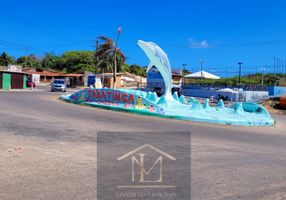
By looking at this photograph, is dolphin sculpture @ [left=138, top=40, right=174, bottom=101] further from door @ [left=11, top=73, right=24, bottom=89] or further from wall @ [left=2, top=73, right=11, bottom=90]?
door @ [left=11, top=73, right=24, bottom=89]

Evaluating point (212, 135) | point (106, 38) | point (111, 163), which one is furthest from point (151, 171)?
point (106, 38)

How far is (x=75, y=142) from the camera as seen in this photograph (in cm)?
986

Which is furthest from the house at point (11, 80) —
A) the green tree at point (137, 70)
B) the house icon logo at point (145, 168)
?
the green tree at point (137, 70)

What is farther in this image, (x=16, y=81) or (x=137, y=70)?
(x=137, y=70)

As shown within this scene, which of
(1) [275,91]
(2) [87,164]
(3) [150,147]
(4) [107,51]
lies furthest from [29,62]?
(2) [87,164]

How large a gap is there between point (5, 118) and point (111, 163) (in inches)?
343

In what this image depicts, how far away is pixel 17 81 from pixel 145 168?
48.1 m

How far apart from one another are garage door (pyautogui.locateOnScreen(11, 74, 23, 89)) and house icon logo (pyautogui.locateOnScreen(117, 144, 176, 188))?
147ft

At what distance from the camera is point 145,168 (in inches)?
277

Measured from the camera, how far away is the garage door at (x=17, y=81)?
1986 inches

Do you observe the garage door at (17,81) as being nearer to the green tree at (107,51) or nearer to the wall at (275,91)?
the green tree at (107,51)

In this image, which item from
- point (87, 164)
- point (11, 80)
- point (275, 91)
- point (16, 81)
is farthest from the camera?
point (16, 81)

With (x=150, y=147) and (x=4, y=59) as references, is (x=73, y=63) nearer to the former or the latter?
(x=4, y=59)

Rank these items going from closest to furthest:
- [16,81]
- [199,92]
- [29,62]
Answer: [199,92]
[16,81]
[29,62]
